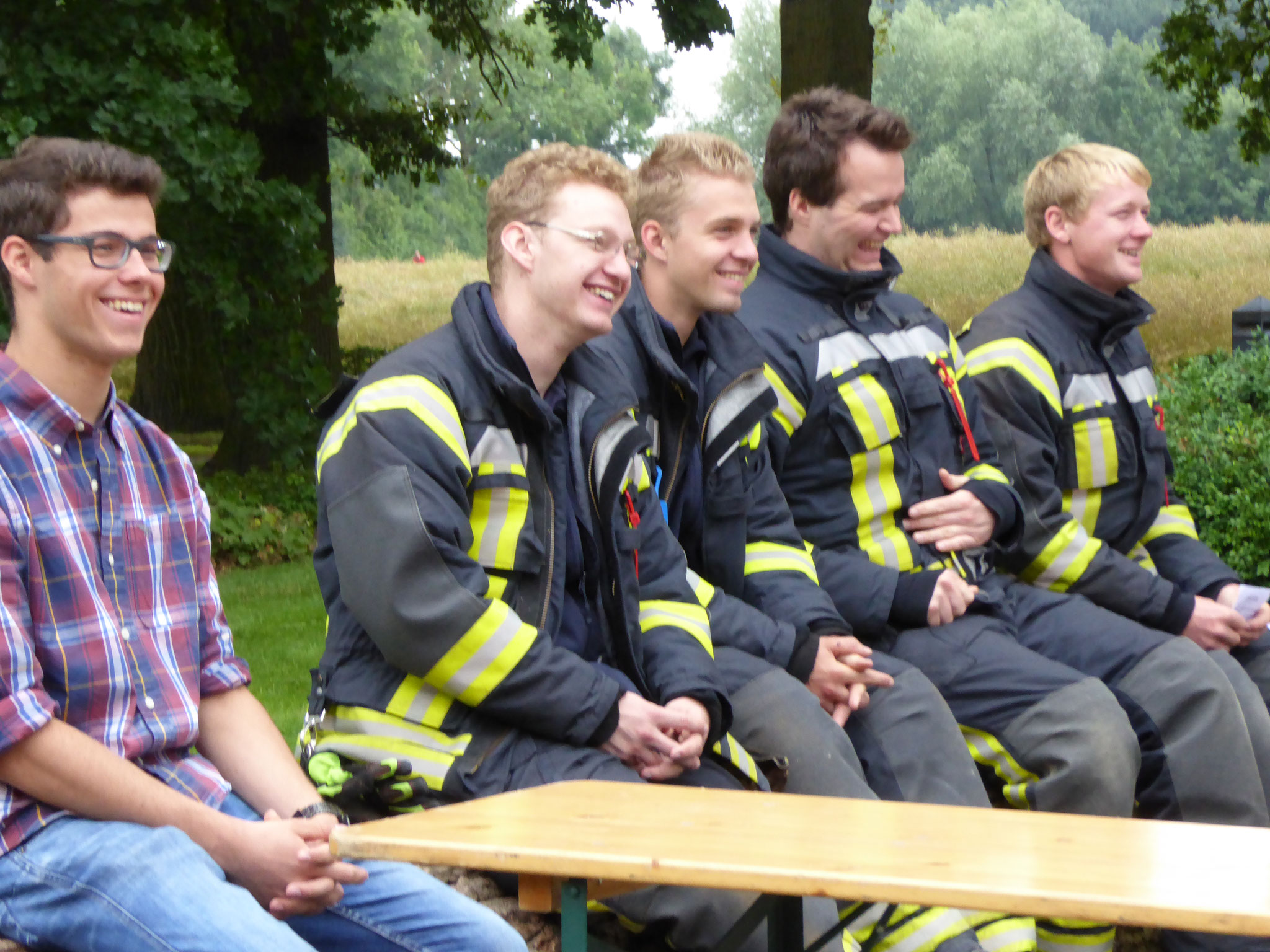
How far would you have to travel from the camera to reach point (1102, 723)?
12.4ft

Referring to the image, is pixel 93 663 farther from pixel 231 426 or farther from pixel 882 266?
pixel 231 426

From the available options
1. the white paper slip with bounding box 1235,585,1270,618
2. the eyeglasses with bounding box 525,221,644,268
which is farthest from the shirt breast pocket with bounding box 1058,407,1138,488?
the eyeglasses with bounding box 525,221,644,268

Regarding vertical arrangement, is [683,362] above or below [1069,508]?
above

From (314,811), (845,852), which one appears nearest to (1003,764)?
(845,852)

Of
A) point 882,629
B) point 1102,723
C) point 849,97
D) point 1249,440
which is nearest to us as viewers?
point 1102,723

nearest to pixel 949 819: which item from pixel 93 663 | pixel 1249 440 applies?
pixel 93 663

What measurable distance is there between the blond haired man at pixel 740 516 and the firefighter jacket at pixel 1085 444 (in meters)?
0.88

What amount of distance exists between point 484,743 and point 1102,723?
67.3 inches

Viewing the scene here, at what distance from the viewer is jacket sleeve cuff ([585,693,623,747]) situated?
3.02 meters

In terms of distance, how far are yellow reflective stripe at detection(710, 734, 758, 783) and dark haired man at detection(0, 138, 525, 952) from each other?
2.76ft

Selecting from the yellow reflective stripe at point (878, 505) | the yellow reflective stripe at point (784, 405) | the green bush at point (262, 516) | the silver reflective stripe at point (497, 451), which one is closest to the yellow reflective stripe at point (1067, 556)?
the yellow reflective stripe at point (878, 505)

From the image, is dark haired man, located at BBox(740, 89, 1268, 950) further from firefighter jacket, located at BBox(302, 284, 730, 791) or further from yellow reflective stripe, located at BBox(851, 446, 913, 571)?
firefighter jacket, located at BBox(302, 284, 730, 791)

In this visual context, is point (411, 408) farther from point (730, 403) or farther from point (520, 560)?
point (730, 403)

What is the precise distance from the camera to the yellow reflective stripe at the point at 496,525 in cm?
305
